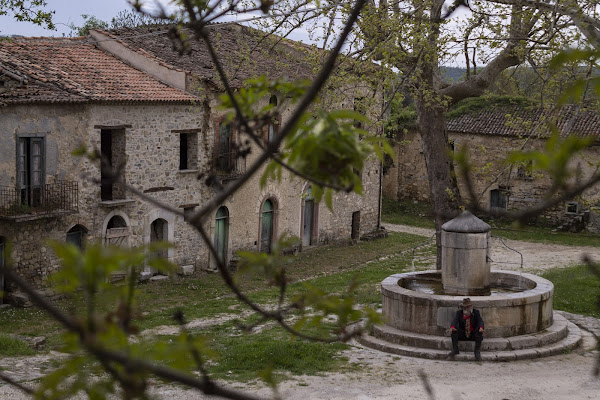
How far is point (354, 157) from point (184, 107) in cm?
1987

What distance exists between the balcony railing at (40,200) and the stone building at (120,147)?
0.9 inches

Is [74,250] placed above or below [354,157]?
below

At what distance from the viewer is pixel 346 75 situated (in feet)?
56.5

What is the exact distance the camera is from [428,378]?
11.8 metres

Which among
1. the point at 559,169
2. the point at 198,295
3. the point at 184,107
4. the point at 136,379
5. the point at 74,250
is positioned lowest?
the point at 198,295

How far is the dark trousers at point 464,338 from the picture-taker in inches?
510

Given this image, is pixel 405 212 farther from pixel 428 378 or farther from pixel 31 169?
pixel 428 378

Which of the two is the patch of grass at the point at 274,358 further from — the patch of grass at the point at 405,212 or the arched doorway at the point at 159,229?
the patch of grass at the point at 405,212

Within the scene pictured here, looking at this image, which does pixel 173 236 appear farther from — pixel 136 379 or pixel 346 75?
pixel 136 379

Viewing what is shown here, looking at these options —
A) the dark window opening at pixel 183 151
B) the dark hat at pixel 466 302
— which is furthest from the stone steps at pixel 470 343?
the dark window opening at pixel 183 151

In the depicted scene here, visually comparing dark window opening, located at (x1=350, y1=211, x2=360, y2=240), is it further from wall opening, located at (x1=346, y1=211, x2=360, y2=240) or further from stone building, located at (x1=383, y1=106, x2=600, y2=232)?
stone building, located at (x1=383, y1=106, x2=600, y2=232)

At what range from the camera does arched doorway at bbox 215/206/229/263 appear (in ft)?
76.5

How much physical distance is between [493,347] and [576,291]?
5851mm

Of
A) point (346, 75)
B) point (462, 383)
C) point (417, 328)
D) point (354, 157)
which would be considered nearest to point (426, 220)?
point (346, 75)
